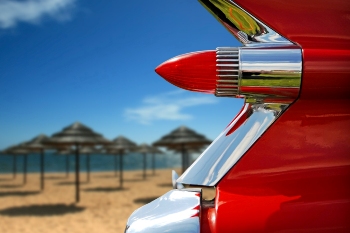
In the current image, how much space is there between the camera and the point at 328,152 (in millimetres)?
583

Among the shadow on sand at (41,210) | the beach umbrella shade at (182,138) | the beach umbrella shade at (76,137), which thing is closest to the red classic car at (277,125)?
the shadow on sand at (41,210)

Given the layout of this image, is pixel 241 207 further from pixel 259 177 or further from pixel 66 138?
pixel 66 138

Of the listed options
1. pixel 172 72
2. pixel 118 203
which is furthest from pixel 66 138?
pixel 172 72

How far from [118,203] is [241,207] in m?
10.2

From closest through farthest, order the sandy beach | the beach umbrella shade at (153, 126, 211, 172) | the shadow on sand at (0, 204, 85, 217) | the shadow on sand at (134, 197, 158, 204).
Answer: the sandy beach, the shadow on sand at (0, 204, 85, 217), the shadow on sand at (134, 197, 158, 204), the beach umbrella shade at (153, 126, 211, 172)

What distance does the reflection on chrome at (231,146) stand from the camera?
0.60 metres

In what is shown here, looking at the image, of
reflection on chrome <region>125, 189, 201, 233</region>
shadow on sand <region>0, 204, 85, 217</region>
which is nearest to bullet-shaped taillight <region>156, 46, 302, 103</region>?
reflection on chrome <region>125, 189, 201, 233</region>

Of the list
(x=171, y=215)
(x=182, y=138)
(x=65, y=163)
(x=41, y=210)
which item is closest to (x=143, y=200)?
(x=182, y=138)

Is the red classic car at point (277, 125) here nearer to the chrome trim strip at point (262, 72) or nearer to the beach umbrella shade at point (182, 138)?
the chrome trim strip at point (262, 72)

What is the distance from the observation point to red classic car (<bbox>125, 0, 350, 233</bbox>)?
0.56 meters

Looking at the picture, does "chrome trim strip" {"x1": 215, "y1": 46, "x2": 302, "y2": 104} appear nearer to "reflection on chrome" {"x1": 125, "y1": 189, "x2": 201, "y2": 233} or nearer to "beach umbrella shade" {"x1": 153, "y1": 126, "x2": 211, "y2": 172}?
"reflection on chrome" {"x1": 125, "y1": 189, "x2": 201, "y2": 233}

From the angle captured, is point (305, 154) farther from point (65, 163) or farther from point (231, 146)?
point (65, 163)

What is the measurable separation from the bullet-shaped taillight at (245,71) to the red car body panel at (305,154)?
0.02 m

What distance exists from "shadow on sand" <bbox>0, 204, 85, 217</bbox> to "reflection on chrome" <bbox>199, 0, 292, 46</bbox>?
9073 mm
